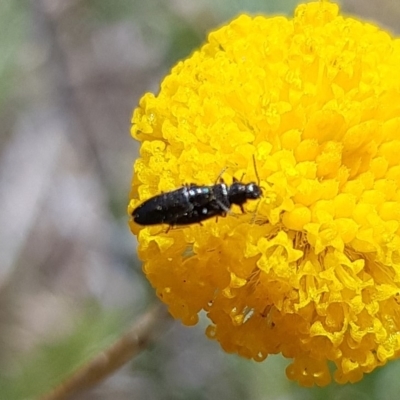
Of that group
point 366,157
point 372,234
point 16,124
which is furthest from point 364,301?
point 16,124

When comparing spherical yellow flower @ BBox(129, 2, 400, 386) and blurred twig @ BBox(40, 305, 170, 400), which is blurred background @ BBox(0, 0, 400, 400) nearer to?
blurred twig @ BBox(40, 305, 170, 400)

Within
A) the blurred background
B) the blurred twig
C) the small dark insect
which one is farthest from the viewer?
the blurred background

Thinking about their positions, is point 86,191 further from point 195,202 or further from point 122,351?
point 195,202

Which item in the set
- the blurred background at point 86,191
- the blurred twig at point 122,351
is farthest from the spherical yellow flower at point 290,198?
the blurred background at point 86,191

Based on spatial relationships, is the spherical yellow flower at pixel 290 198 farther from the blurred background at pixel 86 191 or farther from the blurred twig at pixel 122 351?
the blurred background at pixel 86 191

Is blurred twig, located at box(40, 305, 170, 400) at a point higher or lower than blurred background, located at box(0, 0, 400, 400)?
lower

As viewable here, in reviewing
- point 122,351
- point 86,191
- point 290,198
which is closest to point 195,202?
point 290,198

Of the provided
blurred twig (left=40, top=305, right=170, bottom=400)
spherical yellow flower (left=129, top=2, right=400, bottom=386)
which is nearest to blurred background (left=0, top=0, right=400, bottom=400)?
blurred twig (left=40, top=305, right=170, bottom=400)
